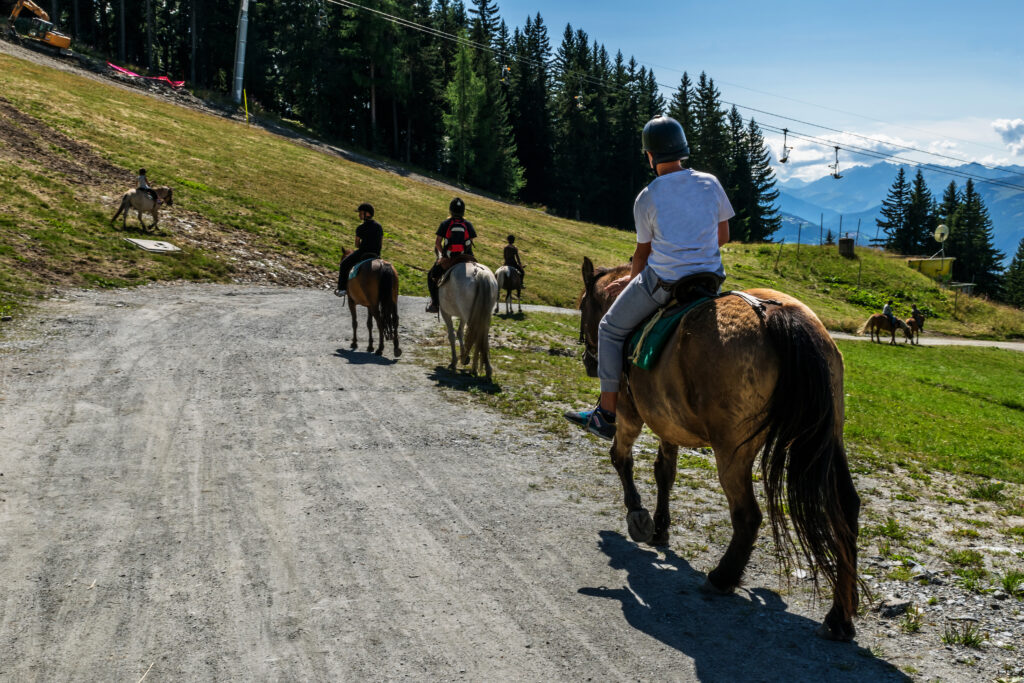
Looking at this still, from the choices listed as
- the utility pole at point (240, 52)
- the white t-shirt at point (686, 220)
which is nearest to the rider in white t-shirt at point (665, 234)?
the white t-shirt at point (686, 220)

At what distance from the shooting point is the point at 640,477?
26.9 ft

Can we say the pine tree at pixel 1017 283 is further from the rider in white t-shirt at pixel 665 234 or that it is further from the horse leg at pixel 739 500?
the horse leg at pixel 739 500

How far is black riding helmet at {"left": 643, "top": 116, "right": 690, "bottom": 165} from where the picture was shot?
5620 millimetres

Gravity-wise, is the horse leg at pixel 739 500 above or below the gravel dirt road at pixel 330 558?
above

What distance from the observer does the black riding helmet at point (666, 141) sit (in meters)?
5.62

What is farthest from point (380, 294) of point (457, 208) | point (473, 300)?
point (457, 208)

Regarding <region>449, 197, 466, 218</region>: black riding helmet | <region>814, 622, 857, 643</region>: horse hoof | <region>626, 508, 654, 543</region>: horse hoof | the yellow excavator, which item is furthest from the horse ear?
the yellow excavator

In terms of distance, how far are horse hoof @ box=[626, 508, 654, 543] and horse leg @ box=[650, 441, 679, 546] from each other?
469 mm

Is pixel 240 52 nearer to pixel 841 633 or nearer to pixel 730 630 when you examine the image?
pixel 730 630

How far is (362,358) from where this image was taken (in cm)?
1499

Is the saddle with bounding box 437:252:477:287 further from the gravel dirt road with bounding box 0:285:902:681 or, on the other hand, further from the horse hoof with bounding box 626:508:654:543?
the horse hoof with bounding box 626:508:654:543

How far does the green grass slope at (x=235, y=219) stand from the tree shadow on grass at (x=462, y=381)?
35.8 feet

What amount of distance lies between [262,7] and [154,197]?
66575mm

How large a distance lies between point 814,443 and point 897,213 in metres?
115
